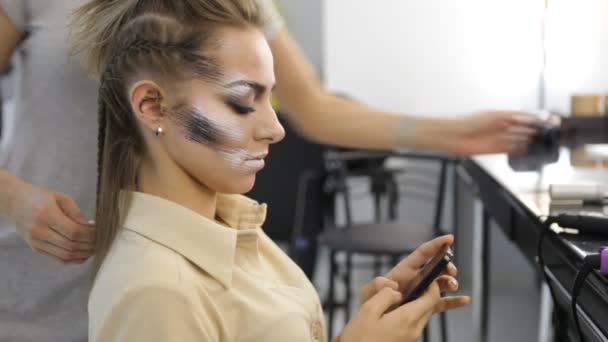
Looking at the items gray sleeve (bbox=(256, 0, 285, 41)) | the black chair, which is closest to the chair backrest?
the black chair

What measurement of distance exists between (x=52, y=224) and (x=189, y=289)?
193mm

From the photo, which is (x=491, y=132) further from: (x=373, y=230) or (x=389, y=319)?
(x=373, y=230)

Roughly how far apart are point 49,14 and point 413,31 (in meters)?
2.68

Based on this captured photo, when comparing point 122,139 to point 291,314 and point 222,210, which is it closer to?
point 222,210

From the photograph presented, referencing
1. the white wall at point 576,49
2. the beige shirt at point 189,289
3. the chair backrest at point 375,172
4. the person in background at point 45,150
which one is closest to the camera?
the beige shirt at point 189,289

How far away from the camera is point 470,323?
3.12 m

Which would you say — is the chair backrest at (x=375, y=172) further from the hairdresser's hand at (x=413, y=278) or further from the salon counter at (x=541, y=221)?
the hairdresser's hand at (x=413, y=278)

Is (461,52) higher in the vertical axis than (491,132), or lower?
lower

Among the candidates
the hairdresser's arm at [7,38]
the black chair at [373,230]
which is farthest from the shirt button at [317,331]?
the black chair at [373,230]

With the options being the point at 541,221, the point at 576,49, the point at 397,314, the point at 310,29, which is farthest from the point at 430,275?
the point at 310,29

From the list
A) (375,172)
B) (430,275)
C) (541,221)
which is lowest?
(375,172)

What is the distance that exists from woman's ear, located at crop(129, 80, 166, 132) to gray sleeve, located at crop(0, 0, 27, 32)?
0.24 metres

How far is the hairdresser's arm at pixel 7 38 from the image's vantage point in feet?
3.17

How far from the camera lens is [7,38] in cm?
97
